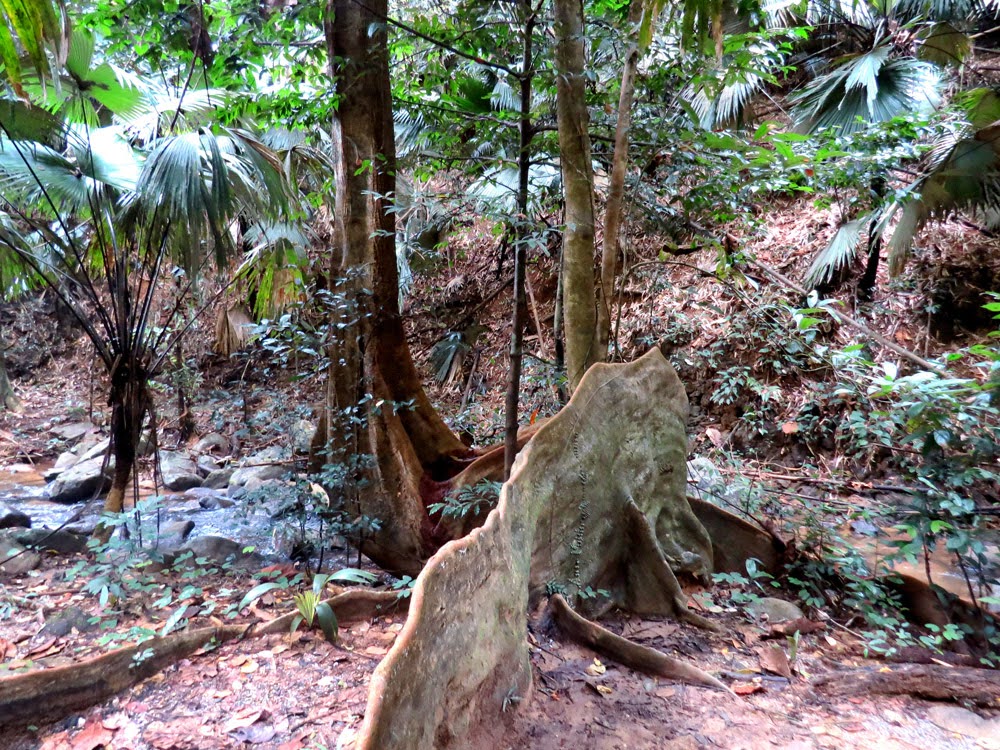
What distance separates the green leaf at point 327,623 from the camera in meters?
3.10

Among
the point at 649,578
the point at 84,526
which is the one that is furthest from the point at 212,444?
the point at 649,578

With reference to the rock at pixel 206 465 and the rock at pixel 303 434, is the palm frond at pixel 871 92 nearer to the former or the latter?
the rock at pixel 303 434

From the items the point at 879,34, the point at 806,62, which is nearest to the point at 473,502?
the point at 879,34

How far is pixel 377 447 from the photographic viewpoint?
4.59m

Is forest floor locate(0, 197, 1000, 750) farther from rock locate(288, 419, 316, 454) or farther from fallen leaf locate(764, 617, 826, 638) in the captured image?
rock locate(288, 419, 316, 454)

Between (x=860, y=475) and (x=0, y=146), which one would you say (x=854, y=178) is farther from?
(x=0, y=146)

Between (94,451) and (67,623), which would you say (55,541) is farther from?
(94,451)

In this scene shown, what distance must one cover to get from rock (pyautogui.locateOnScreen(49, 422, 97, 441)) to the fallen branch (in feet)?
40.3

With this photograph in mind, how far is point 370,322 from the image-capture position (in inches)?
184

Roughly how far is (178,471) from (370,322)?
572 cm

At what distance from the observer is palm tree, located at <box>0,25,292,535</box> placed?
4.46 metres

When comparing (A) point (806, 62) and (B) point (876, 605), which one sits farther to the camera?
(A) point (806, 62)

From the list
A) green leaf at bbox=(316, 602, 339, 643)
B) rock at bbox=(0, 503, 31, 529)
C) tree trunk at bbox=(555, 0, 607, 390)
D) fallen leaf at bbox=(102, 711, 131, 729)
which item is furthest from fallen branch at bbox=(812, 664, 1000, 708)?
rock at bbox=(0, 503, 31, 529)

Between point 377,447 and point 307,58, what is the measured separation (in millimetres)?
3430
